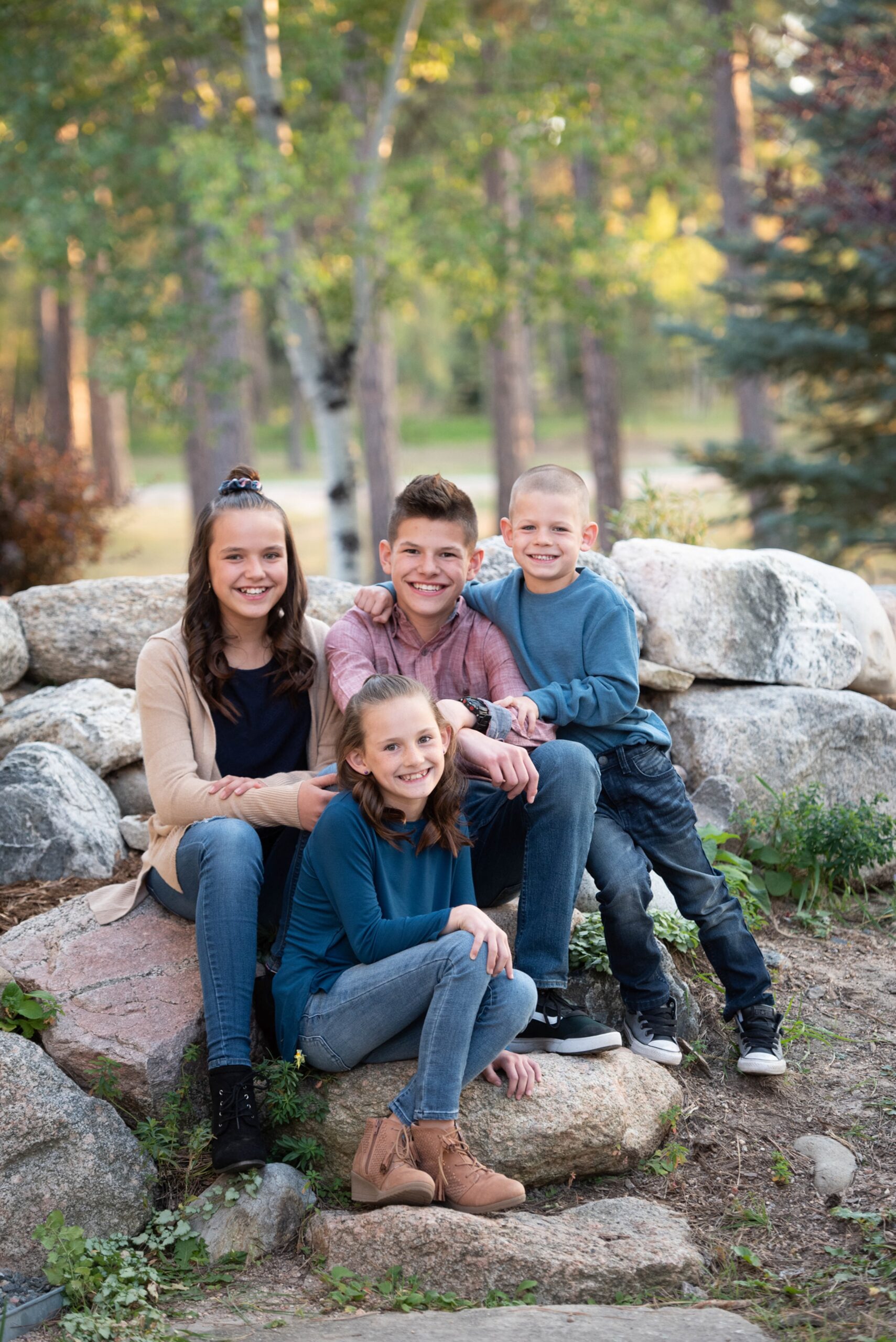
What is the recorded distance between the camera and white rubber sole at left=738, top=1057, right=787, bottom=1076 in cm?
338

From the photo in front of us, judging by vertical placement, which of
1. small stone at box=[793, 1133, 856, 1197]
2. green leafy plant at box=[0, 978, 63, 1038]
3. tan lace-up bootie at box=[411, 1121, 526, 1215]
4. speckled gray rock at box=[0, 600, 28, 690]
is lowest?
small stone at box=[793, 1133, 856, 1197]

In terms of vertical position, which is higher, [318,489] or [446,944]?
[318,489]

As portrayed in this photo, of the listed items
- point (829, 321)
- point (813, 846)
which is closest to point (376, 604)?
point (813, 846)

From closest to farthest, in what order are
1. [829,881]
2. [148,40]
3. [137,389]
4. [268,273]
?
1. [829,881]
2. [268,273]
3. [137,389]
4. [148,40]

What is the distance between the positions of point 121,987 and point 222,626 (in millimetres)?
981

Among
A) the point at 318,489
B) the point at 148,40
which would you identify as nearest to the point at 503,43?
the point at 148,40

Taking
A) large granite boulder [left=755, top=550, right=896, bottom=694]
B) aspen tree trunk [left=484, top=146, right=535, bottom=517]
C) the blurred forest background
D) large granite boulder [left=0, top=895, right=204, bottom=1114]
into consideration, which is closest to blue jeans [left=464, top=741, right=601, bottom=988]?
large granite boulder [left=0, top=895, right=204, bottom=1114]

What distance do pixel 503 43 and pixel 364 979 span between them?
1065cm

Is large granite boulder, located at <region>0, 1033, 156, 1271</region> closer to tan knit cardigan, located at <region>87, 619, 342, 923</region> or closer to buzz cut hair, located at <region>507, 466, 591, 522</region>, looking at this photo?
tan knit cardigan, located at <region>87, 619, 342, 923</region>

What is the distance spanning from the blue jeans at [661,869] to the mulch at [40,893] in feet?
5.48

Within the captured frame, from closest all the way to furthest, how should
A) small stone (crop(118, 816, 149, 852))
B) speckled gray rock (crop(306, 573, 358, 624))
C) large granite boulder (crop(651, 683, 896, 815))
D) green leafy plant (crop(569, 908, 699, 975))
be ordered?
green leafy plant (crop(569, 908, 699, 975)), small stone (crop(118, 816, 149, 852)), large granite boulder (crop(651, 683, 896, 815)), speckled gray rock (crop(306, 573, 358, 624))

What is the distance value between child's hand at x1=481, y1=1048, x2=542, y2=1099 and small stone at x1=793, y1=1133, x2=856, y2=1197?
2.41ft

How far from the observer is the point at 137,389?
9758 millimetres

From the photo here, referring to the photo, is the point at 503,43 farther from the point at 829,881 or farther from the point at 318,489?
the point at 318,489
